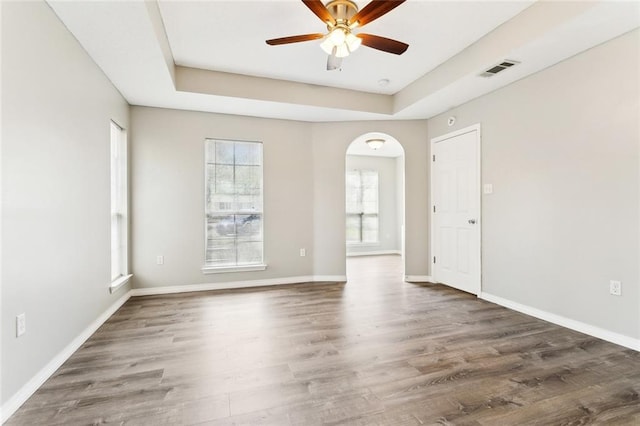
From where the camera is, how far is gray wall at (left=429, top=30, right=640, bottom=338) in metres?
2.48

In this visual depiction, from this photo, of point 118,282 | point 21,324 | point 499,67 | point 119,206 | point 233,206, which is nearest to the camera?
point 21,324

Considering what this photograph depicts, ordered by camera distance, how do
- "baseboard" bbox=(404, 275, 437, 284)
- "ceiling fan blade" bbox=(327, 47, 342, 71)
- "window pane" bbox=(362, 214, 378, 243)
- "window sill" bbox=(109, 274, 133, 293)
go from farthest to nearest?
"window pane" bbox=(362, 214, 378, 243)
"baseboard" bbox=(404, 275, 437, 284)
"window sill" bbox=(109, 274, 133, 293)
"ceiling fan blade" bbox=(327, 47, 342, 71)

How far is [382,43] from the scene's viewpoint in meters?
2.43

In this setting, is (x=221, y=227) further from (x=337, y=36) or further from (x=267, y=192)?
(x=337, y=36)

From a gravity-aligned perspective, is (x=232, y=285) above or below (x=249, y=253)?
below

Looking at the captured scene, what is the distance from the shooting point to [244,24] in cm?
270

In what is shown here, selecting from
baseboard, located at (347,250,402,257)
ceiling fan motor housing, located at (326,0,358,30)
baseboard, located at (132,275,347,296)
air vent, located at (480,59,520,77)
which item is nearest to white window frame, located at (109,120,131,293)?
baseboard, located at (132,275,347,296)

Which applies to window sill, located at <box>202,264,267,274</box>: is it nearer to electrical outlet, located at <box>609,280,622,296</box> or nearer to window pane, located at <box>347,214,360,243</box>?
window pane, located at <box>347,214,360,243</box>

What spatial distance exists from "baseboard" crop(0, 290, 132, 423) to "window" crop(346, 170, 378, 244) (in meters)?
5.66

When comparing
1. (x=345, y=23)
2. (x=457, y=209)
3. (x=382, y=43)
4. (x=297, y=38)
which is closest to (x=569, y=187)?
(x=457, y=209)

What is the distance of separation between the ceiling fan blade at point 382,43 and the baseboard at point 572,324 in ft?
9.51

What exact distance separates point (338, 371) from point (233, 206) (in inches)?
118

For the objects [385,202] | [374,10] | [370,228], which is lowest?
[370,228]

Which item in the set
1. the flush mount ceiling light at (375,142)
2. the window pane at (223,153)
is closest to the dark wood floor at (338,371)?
the window pane at (223,153)
